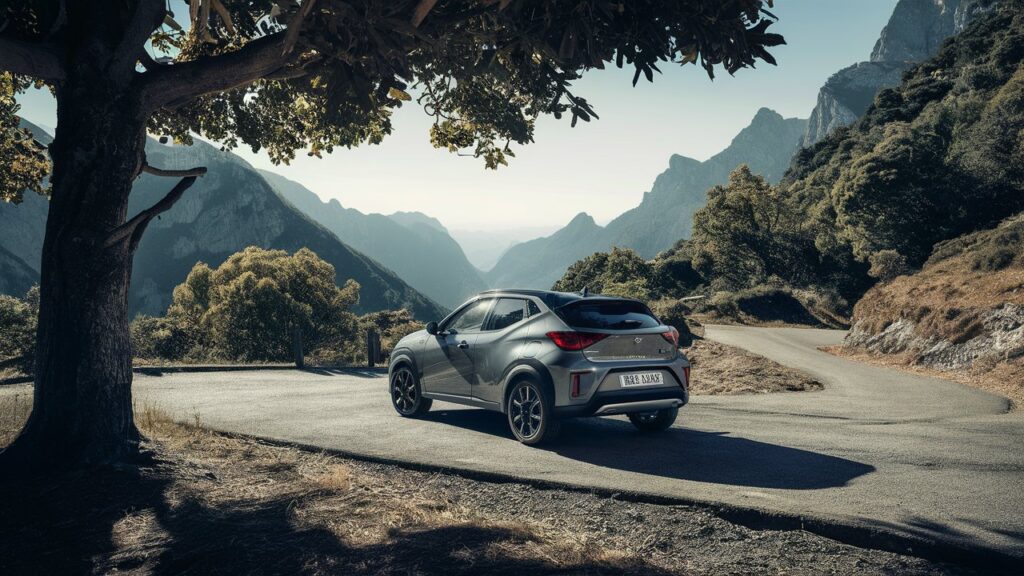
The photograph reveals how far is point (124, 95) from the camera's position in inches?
240

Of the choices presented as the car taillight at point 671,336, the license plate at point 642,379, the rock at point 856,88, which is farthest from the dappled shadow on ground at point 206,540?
the rock at point 856,88

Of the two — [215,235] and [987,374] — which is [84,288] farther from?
[215,235]

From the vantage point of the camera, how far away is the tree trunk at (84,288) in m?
5.74

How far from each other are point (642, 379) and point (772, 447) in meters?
1.53

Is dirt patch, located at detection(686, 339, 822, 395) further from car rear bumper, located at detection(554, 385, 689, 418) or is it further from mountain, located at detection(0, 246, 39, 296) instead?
mountain, located at detection(0, 246, 39, 296)

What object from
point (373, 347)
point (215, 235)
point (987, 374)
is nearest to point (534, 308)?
point (987, 374)

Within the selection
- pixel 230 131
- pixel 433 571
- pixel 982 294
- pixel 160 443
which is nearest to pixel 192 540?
pixel 433 571

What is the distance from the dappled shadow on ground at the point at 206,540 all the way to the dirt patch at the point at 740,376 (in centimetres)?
994

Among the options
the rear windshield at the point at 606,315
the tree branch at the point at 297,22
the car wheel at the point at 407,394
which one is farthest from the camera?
the car wheel at the point at 407,394

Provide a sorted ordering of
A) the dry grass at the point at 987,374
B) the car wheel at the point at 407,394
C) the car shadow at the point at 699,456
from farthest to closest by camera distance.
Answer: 1. the dry grass at the point at 987,374
2. the car wheel at the point at 407,394
3. the car shadow at the point at 699,456

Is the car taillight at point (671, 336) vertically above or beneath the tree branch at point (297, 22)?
beneath

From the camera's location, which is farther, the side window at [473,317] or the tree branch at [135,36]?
the side window at [473,317]

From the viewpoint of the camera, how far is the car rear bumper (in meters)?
→ 6.89

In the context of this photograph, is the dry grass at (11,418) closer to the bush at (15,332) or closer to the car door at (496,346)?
the car door at (496,346)
